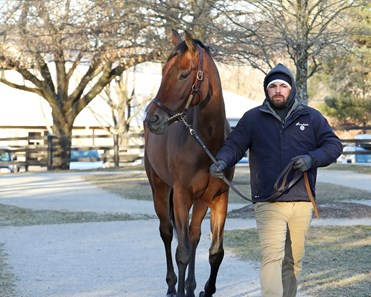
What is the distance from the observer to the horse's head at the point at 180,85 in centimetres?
580

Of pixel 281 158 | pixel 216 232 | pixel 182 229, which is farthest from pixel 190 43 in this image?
pixel 216 232

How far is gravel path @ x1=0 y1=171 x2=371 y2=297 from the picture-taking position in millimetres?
7191

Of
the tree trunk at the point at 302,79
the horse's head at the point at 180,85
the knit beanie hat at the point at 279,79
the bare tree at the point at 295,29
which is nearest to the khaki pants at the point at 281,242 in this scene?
the knit beanie hat at the point at 279,79

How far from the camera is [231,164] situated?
573cm

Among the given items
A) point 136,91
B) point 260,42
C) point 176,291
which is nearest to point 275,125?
point 176,291

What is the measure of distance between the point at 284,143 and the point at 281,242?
71 centimetres

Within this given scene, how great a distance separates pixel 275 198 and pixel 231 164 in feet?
1.59

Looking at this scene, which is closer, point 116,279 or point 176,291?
point 176,291

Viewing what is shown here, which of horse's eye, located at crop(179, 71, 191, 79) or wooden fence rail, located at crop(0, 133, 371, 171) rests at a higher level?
horse's eye, located at crop(179, 71, 191, 79)

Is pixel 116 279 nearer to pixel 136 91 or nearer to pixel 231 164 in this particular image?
pixel 231 164

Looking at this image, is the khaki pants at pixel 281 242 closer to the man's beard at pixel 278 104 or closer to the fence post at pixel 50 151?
the man's beard at pixel 278 104

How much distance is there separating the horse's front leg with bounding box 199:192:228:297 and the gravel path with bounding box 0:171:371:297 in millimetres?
275

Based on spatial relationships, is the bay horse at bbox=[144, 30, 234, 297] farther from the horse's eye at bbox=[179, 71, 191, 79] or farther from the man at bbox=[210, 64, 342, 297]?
the man at bbox=[210, 64, 342, 297]

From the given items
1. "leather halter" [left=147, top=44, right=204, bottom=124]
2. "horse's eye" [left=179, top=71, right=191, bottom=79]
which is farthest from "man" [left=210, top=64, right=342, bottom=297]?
"horse's eye" [left=179, top=71, right=191, bottom=79]
